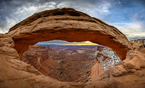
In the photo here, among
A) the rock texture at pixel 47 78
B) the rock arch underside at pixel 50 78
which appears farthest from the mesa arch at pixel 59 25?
the rock texture at pixel 47 78

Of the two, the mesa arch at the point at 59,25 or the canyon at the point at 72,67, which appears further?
the canyon at the point at 72,67

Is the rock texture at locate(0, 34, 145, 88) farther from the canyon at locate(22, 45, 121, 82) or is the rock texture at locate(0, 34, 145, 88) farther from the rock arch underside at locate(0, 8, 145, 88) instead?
the canyon at locate(22, 45, 121, 82)

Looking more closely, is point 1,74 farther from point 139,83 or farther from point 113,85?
point 139,83

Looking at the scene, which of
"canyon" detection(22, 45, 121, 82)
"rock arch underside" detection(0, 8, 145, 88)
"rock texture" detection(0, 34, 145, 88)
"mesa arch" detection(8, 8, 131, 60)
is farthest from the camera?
"canyon" detection(22, 45, 121, 82)

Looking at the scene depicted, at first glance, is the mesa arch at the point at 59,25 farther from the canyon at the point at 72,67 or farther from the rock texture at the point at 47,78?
the canyon at the point at 72,67

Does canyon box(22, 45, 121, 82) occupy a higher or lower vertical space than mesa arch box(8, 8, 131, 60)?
lower

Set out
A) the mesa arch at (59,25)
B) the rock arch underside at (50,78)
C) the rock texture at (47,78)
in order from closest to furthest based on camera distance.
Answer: the rock texture at (47,78), the rock arch underside at (50,78), the mesa arch at (59,25)

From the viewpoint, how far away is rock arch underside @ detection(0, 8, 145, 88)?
93.7 inches

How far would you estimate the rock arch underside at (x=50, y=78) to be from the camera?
2.38 metres

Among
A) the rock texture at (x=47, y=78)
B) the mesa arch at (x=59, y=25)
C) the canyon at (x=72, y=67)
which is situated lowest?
the canyon at (x=72, y=67)

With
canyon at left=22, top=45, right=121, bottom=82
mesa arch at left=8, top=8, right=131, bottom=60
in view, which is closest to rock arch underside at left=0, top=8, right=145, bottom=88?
mesa arch at left=8, top=8, right=131, bottom=60

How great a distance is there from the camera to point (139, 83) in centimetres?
245

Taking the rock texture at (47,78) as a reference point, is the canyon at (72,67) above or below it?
below

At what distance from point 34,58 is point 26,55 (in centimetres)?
163
